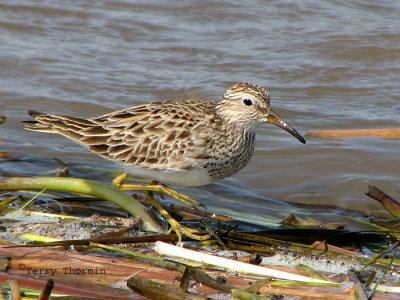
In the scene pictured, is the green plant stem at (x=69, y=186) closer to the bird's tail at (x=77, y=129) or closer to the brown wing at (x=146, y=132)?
the brown wing at (x=146, y=132)

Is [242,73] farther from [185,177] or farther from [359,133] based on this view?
[185,177]

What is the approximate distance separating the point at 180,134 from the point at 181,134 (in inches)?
0.5

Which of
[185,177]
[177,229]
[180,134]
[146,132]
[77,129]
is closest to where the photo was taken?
[177,229]

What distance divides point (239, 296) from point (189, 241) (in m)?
1.74

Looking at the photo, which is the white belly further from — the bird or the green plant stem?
the green plant stem

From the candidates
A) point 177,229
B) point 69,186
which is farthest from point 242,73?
point 69,186

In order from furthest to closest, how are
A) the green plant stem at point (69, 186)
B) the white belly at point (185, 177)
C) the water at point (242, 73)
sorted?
the water at point (242, 73) < the white belly at point (185, 177) < the green plant stem at point (69, 186)

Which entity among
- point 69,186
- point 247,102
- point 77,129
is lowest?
point 69,186

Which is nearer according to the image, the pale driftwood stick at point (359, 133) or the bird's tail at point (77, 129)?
the bird's tail at point (77, 129)

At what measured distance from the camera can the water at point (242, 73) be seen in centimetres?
895

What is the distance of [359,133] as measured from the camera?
962 centimetres

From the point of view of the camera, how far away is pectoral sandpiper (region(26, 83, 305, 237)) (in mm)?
6840

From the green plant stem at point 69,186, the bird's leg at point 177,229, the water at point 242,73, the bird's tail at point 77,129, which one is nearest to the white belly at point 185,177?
the bird's leg at point 177,229

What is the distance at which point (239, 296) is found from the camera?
479 cm
